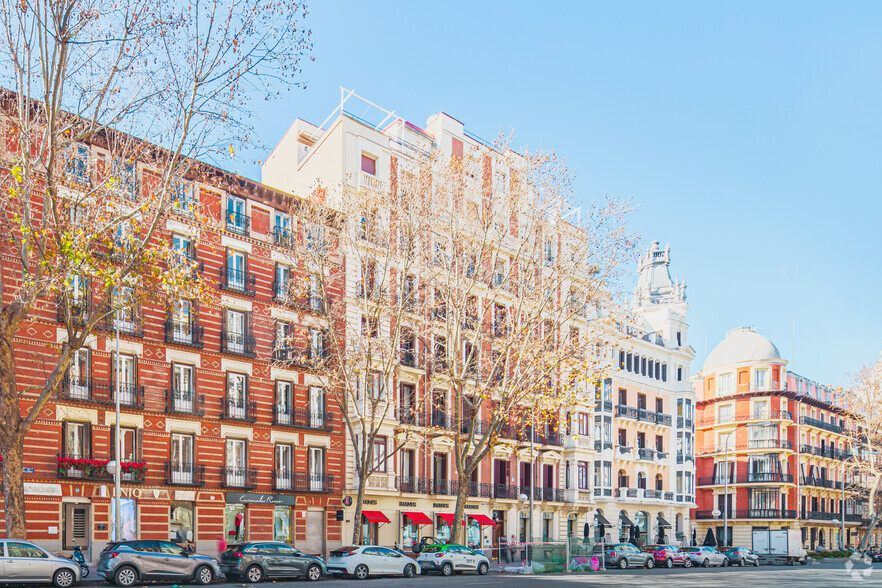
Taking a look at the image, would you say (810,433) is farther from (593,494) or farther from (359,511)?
(359,511)

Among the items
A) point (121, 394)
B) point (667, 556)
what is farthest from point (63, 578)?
point (667, 556)

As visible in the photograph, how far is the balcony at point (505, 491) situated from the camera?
166 feet

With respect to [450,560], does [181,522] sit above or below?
above

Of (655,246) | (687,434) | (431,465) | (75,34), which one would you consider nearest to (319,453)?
(431,465)

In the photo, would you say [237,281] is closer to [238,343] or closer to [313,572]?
[238,343]

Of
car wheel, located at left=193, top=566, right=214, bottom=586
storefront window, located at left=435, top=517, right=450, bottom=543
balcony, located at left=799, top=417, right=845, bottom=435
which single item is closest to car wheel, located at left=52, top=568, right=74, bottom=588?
car wheel, located at left=193, top=566, right=214, bottom=586

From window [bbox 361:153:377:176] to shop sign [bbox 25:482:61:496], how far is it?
21.8 m

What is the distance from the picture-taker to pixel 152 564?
25.6 meters

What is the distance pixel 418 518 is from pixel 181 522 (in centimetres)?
1312

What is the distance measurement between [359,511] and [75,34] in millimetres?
21725

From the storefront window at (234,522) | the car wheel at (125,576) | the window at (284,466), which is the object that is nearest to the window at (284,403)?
the window at (284,466)

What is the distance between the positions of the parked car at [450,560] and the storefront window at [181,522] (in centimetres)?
980

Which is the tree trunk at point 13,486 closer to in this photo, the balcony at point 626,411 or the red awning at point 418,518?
the red awning at point 418,518

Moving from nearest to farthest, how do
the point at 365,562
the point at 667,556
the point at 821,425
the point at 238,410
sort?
the point at 365,562
the point at 238,410
the point at 667,556
the point at 821,425
